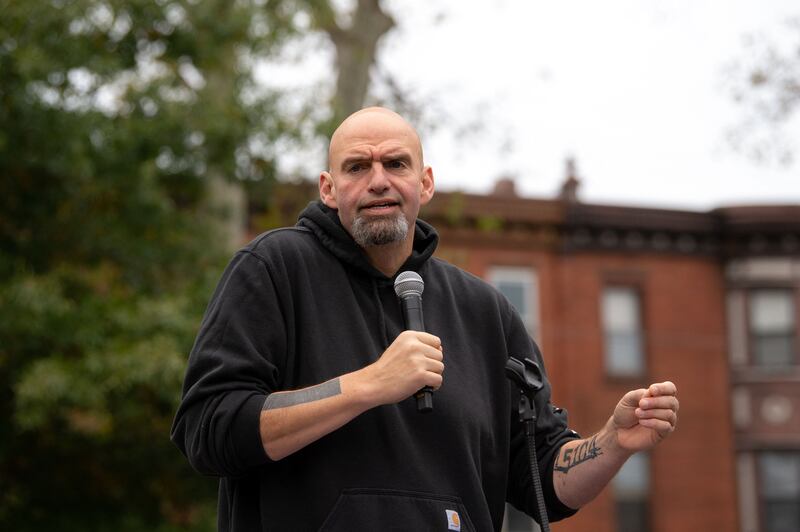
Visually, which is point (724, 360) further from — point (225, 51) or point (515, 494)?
point (515, 494)

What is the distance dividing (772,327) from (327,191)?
23687 millimetres

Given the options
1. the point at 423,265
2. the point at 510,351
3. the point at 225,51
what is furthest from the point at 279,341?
the point at 225,51

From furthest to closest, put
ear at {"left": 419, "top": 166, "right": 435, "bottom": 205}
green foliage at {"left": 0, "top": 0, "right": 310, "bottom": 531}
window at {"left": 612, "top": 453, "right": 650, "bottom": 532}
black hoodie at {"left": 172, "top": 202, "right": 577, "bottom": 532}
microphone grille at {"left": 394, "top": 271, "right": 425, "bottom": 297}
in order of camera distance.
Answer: window at {"left": 612, "top": 453, "right": 650, "bottom": 532} → green foliage at {"left": 0, "top": 0, "right": 310, "bottom": 531} → ear at {"left": 419, "top": 166, "right": 435, "bottom": 205} → microphone grille at {"left": 394, "top": 271, "right": 425, "bottom": 297} → black hoodie at {"left": 172, "top": 202, "right": 577, "bottom": 532}

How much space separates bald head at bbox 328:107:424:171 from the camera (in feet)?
10.1

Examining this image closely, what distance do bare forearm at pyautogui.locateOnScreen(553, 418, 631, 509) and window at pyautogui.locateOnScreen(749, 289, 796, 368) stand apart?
76.1 feet

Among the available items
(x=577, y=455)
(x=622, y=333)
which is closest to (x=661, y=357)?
(x=622, y=333)

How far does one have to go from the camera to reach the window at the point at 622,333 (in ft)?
81.1

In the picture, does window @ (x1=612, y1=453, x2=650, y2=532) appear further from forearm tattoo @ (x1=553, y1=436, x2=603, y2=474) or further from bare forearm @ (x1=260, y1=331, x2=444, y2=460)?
bare forearm @ (x1=260, y1=331, x2=444, y2=460)

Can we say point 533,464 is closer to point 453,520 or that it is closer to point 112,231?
point 453,520

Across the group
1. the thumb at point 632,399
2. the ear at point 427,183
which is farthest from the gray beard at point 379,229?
the thumb at point 632,399

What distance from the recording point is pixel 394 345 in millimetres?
2645

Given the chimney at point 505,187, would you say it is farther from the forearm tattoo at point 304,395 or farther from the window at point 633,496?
the forearm tattoo at point 304,395

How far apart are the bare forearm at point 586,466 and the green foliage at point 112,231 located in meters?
7.90

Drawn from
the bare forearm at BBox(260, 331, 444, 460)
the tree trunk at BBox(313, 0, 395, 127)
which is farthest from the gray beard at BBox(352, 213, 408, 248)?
the tree trunk at BBox(313, 0, 395, 127)
